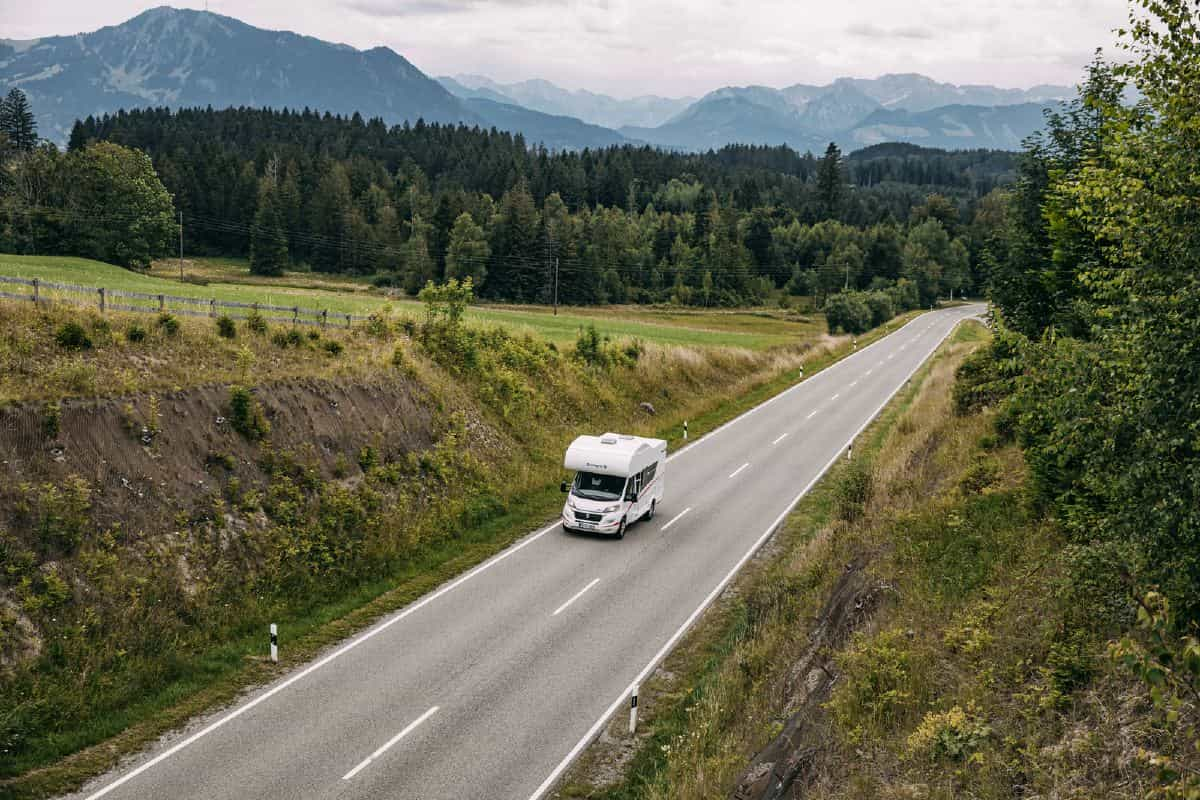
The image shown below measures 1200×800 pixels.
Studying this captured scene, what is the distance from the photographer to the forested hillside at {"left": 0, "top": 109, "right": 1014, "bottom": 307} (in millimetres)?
106750

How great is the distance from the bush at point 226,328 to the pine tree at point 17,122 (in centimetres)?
12345

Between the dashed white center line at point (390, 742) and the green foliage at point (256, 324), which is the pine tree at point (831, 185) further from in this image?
the dashed white center line at point (390, 742)

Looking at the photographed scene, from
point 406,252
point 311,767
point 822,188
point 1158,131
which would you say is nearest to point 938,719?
point 1158,131

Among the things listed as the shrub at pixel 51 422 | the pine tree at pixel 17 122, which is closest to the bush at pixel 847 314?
the shrub at pixel 51 422

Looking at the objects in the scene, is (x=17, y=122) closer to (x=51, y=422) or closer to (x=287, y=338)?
(x=287, y=338)

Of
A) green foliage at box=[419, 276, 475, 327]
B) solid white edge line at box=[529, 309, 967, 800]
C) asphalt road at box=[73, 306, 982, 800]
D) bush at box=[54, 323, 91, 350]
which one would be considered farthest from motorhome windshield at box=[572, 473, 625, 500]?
bush at box=[54, 323, 91, 350]

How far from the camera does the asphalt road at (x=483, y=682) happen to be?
13.2 m

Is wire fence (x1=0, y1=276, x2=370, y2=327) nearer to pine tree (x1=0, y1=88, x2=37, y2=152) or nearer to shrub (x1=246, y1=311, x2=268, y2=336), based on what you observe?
shrub (x1=246, y1=311, x2=268, y2=336)

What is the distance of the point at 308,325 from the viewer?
29.6m

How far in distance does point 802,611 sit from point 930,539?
11.2 ft

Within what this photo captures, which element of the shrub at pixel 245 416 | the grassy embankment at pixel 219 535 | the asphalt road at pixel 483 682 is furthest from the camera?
the shrub at pixel 245 416

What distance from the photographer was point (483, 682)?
16500 millimetres

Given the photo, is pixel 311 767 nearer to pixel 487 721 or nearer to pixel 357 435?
pixel 487 721

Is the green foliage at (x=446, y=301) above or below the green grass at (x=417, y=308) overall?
above
